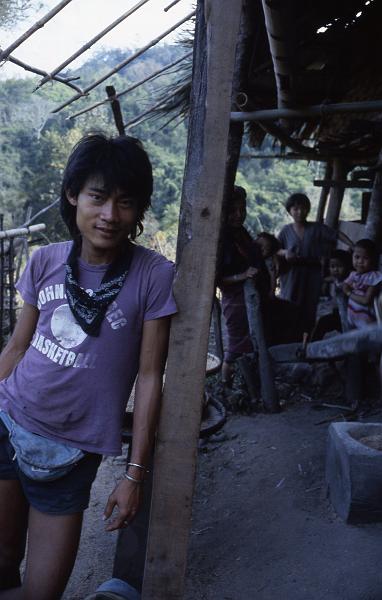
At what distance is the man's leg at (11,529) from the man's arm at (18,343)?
35 centimetres

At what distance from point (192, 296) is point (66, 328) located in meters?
0.37

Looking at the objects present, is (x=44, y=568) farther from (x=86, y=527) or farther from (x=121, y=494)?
(x=86, y=527)

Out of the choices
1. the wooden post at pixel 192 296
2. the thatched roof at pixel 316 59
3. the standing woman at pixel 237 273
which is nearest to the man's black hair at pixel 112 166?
the wooden post at pixel 192 296

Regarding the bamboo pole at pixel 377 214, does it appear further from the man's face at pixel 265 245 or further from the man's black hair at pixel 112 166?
the man's black hair at pixel 112 166

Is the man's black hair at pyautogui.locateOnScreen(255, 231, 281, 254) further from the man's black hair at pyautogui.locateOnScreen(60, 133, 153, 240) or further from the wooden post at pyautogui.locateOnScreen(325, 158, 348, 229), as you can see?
the man's black hair at pyautogui.locateOnScreen(60, 133, 153, 240)

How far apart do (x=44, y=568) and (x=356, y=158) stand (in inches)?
269

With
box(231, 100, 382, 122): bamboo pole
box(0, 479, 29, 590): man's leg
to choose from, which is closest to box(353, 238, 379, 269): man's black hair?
box(231, 100, 382, 122): bamboo pole

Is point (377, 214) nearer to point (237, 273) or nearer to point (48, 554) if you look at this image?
point (237, 273)

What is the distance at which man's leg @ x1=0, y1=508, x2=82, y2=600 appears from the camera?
5.53 ft

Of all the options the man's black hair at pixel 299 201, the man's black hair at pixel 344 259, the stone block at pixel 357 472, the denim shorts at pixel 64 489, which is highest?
the man's black hair at pixel 299 201

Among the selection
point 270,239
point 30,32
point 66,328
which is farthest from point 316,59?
point 66,328

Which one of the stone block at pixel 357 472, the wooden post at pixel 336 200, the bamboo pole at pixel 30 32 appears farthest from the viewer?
the wooden post at pixel 336 200

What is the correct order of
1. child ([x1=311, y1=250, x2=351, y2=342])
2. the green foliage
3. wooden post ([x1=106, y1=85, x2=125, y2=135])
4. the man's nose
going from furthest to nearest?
the green foliage < wooden post ([x1=106, y1=85, x2=125, y2=135]) < child ([x1=311, y1=250, x2=351, y2=342]) < the man's nose

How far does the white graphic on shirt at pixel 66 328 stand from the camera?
5.54 ft
